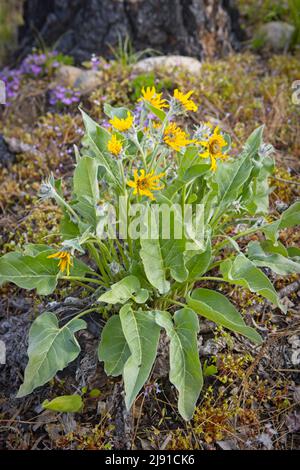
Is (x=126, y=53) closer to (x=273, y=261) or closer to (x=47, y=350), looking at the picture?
(x=273, y=261)

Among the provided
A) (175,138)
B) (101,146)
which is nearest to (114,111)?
(101,146)

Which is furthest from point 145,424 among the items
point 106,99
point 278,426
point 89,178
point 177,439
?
point 106,99

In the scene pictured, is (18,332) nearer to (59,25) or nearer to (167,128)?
(167,128)

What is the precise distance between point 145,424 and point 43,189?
3.39ft

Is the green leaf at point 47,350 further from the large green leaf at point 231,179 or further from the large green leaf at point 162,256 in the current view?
the large green leaf at point 231,179

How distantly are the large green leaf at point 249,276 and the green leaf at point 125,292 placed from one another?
335 mm

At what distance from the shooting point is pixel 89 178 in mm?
2178

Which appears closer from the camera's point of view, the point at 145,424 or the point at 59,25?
the point at 145,424

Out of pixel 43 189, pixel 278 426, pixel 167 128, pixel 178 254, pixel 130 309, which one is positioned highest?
pixel 167 128

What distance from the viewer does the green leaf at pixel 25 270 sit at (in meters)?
2.19

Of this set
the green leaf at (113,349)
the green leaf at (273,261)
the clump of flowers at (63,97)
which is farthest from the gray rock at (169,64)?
the green leaf at (113,349)

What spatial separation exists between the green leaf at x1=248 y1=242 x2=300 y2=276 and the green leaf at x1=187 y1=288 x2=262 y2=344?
259 mm

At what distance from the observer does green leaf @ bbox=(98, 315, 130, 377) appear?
205 cm

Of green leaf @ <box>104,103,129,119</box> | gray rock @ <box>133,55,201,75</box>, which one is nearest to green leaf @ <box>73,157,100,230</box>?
green leaf @ <box>104,103,129,119</box>
